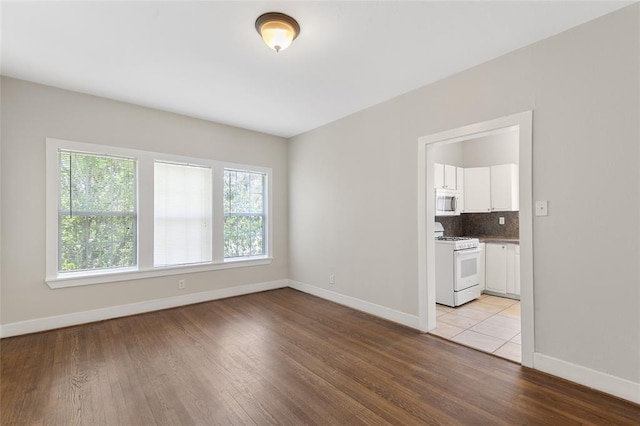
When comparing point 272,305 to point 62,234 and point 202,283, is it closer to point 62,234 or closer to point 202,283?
point 202,283

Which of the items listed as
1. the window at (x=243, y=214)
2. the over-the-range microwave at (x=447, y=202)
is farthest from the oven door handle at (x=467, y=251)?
the window at (x=243, y=214)

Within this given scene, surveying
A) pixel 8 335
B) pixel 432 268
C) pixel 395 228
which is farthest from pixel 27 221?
pixel 432 268

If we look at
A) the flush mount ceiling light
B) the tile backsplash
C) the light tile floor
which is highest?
the flush mount ceiling light

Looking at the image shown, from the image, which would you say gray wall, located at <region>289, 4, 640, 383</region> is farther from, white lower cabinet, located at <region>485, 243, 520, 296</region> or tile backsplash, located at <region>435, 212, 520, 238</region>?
tile backsplash, located at <region>435, 212, 520, 238</region>

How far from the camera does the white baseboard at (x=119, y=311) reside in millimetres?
3217

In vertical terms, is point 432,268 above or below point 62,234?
below

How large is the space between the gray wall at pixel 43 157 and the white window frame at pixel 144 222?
0.23 ft

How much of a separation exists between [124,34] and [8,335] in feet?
11.1

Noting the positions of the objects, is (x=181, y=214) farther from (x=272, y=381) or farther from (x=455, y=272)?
(x=455, y=272)

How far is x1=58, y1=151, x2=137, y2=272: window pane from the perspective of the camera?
3.53 metres

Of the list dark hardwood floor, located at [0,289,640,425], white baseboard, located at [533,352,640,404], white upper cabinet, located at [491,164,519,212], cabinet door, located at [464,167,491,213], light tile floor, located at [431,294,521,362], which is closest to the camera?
dark hardwood floor, located at [0,289,640,425]

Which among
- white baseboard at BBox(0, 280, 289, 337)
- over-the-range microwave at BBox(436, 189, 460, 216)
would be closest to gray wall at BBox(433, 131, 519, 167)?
over-the-range microwave at BBox(436, 189, 460, 216)

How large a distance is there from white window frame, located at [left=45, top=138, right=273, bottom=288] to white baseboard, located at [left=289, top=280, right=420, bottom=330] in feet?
3.04

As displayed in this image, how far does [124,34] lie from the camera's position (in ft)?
7.86
